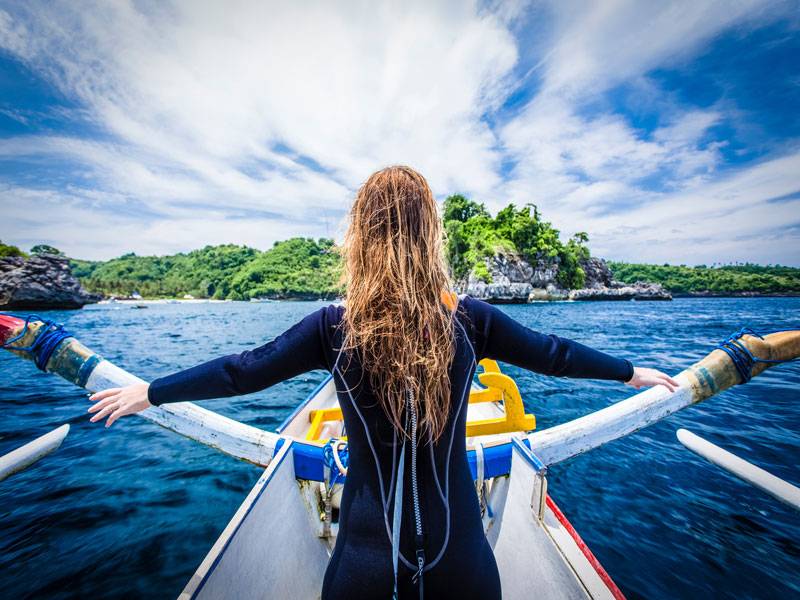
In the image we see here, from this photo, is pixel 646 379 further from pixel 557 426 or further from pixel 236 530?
pixel 236 530

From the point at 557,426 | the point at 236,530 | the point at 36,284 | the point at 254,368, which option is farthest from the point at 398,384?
the point at 36,284

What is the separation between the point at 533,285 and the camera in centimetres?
5734

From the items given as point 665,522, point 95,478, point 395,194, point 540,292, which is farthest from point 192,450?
point 540,292

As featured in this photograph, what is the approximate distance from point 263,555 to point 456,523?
3.99 feet

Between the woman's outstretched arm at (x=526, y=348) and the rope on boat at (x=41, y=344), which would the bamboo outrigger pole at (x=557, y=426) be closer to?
the rope on boat at (x=41, y=344)

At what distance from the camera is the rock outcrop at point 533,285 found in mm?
52719

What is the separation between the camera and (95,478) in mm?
4387

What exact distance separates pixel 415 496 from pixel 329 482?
50.1 inches

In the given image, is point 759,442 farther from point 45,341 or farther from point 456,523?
point 45,341

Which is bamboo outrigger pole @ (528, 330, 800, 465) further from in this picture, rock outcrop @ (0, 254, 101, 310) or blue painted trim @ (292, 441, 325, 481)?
rock outcrop @ (0, 254, 101, 310)

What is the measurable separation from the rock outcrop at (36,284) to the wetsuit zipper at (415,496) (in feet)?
194

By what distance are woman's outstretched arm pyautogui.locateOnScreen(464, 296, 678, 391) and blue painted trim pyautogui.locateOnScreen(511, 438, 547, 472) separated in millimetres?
685

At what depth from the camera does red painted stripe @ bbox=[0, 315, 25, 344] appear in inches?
68.9

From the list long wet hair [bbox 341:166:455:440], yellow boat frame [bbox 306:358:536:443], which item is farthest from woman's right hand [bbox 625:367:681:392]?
yellow boat frame [bbox 306:358:536:443]
